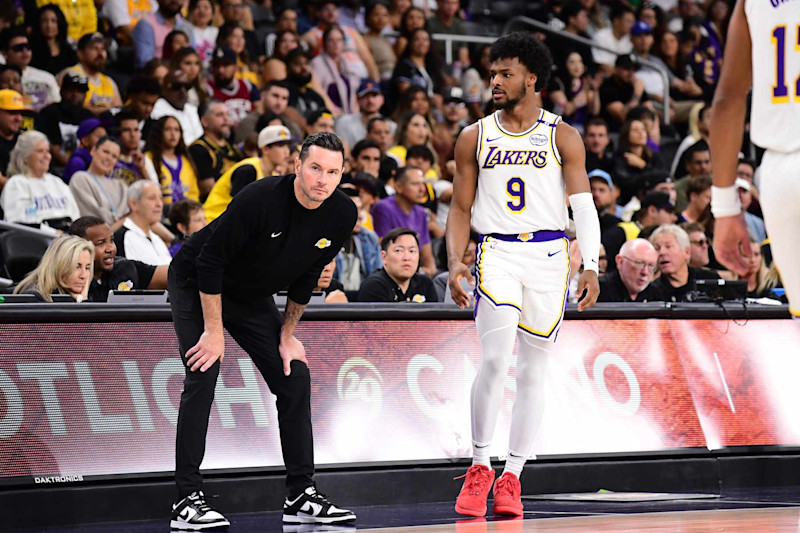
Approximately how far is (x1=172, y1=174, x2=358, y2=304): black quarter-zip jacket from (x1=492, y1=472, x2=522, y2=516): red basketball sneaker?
1376mm

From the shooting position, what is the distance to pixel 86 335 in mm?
6363

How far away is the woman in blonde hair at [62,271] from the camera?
23.8 feet

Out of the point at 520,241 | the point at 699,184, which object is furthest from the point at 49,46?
the point at 520,241

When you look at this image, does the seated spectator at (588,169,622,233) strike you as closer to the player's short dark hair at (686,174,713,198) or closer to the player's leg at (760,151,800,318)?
the player's short dark hair at (686,174,713,198)

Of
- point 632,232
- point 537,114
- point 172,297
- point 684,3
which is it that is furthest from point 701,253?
point 684,3

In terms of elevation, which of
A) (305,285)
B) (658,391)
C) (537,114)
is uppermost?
(537,114)

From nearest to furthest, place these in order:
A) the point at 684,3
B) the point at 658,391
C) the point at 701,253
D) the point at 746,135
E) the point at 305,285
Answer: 1. the point at 305,285
2. the point at 658,391
3. the point at 701,253
4. the point at 746,135
5. the point at 684,3

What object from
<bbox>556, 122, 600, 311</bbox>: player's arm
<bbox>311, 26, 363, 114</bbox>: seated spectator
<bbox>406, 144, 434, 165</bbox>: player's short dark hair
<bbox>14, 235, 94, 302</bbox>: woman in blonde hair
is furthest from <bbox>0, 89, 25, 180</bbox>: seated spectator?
<bbox>556, 122, 600, 311</bbox>: player's arm

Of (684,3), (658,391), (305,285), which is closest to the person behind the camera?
(305,285)

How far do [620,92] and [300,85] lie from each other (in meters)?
4.78

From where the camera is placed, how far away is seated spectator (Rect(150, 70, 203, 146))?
451 inches

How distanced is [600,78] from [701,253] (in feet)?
Result: 19.4

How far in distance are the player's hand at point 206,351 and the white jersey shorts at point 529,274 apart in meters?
1.39

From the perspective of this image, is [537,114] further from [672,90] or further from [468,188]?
[672,90]
